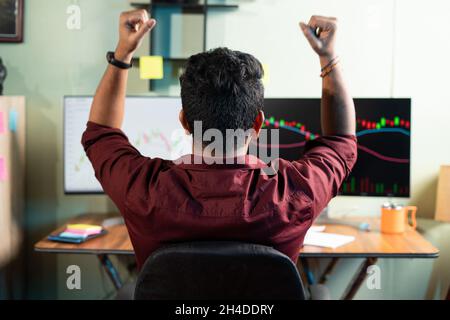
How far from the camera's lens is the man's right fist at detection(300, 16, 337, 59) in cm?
115

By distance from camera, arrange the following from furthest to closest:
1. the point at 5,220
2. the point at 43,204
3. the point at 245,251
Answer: the point at 43,204
the point at 5,220
the point at 245,251

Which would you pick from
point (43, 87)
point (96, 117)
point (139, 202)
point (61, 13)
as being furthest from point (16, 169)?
point (139, 202)

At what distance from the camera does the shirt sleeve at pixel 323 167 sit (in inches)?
42.6

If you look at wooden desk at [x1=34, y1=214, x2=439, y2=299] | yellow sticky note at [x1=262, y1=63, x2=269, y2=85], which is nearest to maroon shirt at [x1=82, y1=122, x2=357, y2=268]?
wooden desk at [x1=34, y1=214, x2=439, y2=299]

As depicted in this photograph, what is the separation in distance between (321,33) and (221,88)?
0.98 ft

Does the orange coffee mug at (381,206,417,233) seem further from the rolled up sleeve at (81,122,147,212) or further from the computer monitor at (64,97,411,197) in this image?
the rolled up sleeve at (81,122,147,212)

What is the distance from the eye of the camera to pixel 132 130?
7.77ft

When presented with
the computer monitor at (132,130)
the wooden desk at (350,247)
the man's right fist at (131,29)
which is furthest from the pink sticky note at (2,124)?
the man's right fist at (131,29)

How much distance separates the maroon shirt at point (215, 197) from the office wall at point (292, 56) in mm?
1559

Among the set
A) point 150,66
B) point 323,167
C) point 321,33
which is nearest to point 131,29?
point 321,33
